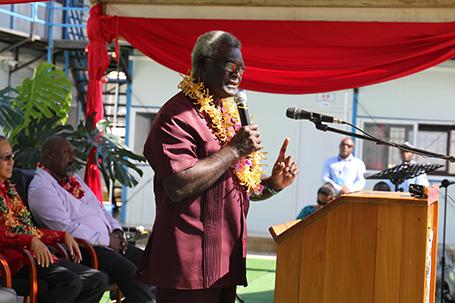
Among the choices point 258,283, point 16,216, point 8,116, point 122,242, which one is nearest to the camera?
point 16,216

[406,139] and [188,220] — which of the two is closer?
[188,220]

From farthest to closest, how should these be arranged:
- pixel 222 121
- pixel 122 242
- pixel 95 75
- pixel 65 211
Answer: pixel 95 75
pixel 122 242
pixel 65 211
pixel 222 121

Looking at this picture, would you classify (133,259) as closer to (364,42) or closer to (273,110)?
(364,42)

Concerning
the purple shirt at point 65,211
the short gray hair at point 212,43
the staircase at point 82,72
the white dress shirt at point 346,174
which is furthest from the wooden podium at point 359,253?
the staircase at point 82,72

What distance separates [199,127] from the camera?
2945mm

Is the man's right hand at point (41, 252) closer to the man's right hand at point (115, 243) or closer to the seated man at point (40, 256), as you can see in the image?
the seated man at point (40, 256)

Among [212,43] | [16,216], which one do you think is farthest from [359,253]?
[16,216]

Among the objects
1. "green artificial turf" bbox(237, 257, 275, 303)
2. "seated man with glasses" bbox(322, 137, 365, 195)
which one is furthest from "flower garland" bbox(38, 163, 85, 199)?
"seated man with glasses" bbox(322, 137, 365, 195)

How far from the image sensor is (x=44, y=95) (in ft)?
27.4

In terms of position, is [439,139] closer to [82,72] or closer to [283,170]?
[82,72]

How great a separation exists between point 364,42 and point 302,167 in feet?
21.3

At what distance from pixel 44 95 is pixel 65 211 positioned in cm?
331

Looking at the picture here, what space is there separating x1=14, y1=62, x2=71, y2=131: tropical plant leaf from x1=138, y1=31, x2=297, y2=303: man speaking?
5219mm

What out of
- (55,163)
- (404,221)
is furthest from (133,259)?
(404,221)
